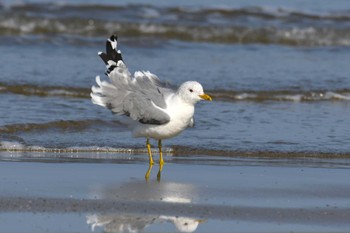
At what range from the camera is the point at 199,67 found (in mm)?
13102

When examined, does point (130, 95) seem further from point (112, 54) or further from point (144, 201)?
point (144, 201)

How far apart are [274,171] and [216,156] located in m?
0.87

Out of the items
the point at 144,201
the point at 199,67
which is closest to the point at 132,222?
the point at 144,201

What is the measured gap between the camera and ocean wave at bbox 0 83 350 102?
36.1 feet

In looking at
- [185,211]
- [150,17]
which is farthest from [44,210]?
[150,17]

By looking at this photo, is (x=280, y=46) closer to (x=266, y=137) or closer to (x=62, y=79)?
(x=62, y=79)

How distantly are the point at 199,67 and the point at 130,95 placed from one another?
18.0 feet

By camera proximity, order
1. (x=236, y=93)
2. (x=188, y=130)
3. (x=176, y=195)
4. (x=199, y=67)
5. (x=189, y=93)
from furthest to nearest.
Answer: (x=199, y=67)
(x=236, y=93)
(x=188, y=130)
(x=189, y=93)
(x=176, y=195)

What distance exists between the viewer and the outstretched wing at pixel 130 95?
7.57m

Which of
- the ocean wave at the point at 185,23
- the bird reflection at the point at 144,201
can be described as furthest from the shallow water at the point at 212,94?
the bird reflection at the point at 144,201

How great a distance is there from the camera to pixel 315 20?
18.1 metres

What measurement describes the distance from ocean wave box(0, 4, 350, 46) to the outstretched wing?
8454mm

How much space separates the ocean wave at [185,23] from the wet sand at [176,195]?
8595mm

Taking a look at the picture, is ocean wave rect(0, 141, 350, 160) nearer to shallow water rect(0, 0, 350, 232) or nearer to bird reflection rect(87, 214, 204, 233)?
shallow water rect(0, 0, 350, 232)
